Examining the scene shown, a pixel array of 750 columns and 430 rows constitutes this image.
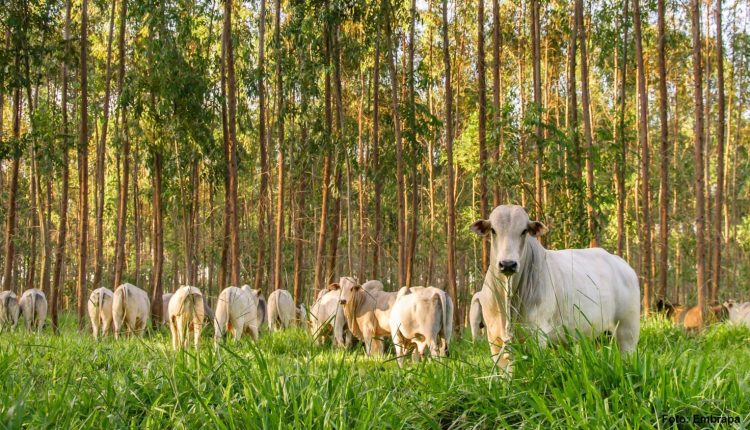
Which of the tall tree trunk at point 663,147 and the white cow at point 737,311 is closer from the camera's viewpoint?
the white cow at point 737,311

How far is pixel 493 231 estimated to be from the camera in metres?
6.26

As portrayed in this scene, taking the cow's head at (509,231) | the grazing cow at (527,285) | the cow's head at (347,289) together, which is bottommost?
the cow's head at (347,289)

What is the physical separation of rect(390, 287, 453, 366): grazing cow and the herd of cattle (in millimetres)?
14

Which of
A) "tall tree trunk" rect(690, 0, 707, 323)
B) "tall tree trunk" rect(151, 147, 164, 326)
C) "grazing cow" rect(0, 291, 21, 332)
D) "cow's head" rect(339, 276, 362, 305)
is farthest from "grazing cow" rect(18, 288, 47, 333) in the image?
"tall tree trunk" rect(690, 0, 707, 323)

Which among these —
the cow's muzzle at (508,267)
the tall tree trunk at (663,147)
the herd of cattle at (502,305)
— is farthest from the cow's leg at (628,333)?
the tall tree trunk at (663,147)

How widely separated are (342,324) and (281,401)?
9464 mm

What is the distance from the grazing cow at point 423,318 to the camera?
10.8m

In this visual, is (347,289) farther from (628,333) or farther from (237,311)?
(628,333)

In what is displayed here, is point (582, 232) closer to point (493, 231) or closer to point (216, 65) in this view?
point (493, 231)

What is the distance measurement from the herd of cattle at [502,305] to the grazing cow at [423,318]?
14mm

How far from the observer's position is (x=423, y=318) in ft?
35.3

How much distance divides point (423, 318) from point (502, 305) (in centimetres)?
530

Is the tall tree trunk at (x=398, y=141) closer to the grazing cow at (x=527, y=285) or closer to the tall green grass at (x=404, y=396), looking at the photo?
the grazing cow at (x=527, y=285)

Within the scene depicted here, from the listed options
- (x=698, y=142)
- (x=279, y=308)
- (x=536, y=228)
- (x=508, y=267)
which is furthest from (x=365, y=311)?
(x=508, y=267)
